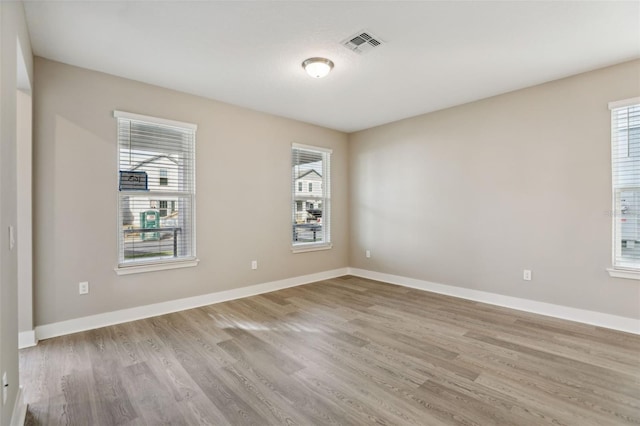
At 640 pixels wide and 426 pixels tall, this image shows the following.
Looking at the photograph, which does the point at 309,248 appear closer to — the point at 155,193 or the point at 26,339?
the point at 155,193

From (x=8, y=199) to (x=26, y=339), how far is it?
1.92m

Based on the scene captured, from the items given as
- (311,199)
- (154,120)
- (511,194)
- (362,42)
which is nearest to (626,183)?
(511,194)

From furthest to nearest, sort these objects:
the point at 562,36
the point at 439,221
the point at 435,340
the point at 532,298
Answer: the point at 439,221
the point at 532,298
the point at 435,340
the point at 562,36

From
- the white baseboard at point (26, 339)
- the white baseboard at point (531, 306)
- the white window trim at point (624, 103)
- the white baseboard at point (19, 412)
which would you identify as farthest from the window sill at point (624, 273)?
the white baseboard at point (26, 339)

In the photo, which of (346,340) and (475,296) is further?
(475,296)

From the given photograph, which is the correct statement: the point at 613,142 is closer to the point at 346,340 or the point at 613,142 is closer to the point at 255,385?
the point at 346,340

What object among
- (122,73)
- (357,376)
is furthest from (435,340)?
(122,73)

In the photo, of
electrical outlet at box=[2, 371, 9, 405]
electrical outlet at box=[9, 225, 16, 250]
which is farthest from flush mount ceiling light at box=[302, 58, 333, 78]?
electrical outlet at box=[2, 371, 9, 405]

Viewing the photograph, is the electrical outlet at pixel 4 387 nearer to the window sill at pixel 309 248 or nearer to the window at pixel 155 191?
the window at pixel 155 191

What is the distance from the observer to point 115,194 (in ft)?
11.1

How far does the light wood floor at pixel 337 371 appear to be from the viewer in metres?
1.92

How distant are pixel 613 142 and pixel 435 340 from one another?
2739 mm


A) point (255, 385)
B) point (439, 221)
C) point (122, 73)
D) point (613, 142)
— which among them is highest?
point (122, 73)

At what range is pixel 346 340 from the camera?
9.73ft
